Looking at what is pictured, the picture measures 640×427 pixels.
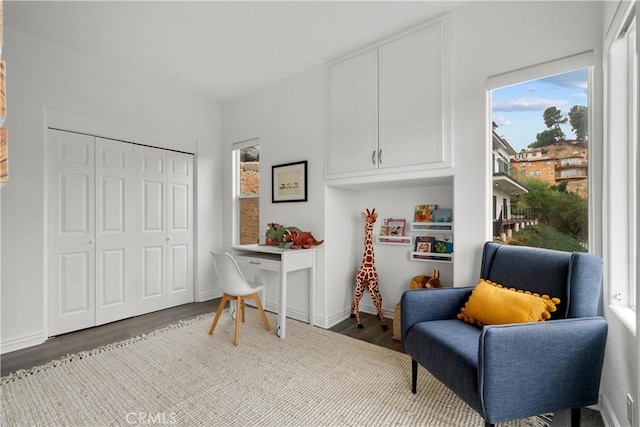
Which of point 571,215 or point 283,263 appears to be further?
point 283,263

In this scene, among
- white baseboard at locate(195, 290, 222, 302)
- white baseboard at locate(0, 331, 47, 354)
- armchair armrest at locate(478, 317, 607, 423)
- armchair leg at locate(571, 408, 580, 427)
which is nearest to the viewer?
armchair armrest at locate(478, 317, 607, 423)

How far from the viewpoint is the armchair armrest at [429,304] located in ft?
6.25

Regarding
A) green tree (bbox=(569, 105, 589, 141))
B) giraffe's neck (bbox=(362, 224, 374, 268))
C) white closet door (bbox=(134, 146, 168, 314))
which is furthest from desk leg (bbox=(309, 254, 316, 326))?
green tree (bbox=(569, 105, 589, 141))

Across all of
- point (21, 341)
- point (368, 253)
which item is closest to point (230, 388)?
point (368, 253)

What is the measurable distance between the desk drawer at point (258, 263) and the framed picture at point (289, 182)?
2.45 feet

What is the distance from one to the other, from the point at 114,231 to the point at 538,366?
11.8ft

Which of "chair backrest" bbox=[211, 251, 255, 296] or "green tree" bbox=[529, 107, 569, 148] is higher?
"green tree" bbox=[529, 107, 569, 148]

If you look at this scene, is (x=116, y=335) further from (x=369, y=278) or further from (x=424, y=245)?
(x=424, y=245)

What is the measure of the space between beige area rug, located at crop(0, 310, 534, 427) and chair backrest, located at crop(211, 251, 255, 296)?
427 mm

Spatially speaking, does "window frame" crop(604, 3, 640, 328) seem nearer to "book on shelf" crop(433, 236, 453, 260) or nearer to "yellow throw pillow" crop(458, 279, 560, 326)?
"yellow throw pillow" crop(458, 279, 560, 326)

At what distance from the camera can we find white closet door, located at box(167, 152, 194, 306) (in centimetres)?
364

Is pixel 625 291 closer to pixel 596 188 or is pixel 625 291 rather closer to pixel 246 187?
pixel 596 188

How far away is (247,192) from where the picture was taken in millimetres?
4086

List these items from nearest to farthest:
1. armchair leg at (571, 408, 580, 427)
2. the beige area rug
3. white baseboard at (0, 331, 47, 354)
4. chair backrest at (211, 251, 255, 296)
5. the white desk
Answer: armchair leg at (571, 408, 580, 427), the beige area rug, white baseboard at (0, 331, 47, 354), chair backrest at (211, 251, 255, 296), the white desk
